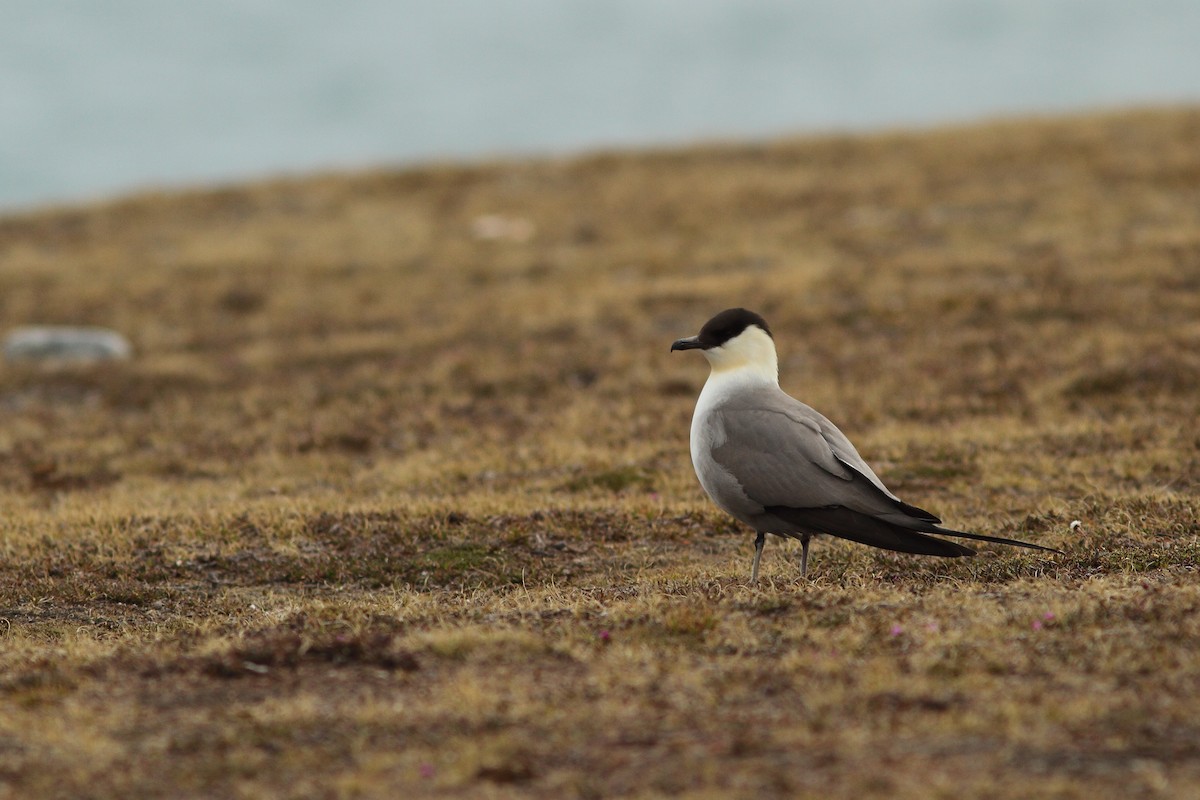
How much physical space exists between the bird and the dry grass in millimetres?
461

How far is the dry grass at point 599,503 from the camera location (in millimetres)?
6270

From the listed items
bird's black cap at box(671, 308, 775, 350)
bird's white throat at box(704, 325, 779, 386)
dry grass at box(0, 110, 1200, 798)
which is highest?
bird's black cap at box(671, 308, 775, 350)

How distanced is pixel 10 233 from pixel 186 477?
20.9 m

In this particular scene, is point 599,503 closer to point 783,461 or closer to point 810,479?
point 783,461

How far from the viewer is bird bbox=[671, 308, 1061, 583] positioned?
27.8 ft

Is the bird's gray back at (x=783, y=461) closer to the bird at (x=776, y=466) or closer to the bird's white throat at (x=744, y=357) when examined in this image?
the bird at (x=776, y=466)

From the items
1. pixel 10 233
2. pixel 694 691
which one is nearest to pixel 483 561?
pixel 694 691

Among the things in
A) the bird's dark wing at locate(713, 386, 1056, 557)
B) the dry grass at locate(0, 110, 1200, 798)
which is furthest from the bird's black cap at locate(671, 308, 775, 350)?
the dry grass at locate(0, 110, 1200, 798)

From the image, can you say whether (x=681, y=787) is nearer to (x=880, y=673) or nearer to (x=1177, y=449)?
(x=880, y=673)

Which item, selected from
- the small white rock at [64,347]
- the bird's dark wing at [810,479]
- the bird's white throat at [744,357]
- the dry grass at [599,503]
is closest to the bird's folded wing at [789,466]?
the bird's dark wing at [810,479]

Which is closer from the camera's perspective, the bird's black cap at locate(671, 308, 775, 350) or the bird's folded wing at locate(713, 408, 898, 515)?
the bird's folded wing at locate(713, 408, 898, 515)

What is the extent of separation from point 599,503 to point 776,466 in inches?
130

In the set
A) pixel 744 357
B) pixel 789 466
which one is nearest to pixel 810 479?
pixel 789 466

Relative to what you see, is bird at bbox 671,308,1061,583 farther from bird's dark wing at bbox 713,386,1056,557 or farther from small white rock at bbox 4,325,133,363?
small white rock at bbox 4,325,133,363
